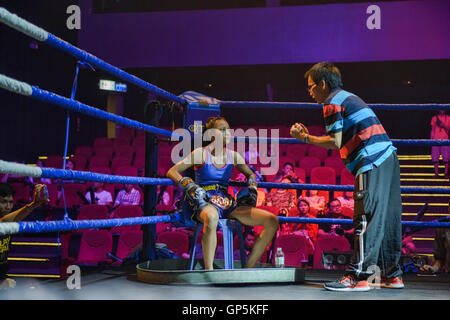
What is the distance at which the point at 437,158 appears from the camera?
9.02 m

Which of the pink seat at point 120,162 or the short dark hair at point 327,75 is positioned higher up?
the short dark hair at point 327,75

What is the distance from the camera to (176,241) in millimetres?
5457

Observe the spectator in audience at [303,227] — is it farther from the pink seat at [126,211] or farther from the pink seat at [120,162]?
the pink seat at [120,162]

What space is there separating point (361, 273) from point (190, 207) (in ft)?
3.53

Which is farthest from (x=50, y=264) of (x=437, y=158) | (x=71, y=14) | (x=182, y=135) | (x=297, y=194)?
(x=71, y=14)

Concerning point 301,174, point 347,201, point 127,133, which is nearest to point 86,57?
point 347,201

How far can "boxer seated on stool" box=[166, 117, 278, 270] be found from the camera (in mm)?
2666

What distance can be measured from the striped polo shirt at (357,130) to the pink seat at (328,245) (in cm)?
303

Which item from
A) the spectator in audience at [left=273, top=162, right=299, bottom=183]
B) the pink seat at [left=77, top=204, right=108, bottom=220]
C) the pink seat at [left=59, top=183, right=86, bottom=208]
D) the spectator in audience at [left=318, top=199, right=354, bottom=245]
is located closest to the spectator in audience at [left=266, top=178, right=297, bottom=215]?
the spectator in audience at [left=273, top=162, right=299, bottom=183]

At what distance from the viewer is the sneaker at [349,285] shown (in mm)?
2158

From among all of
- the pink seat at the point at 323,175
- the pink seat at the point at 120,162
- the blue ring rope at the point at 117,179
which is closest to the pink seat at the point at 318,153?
the pink seat at the point at 323,175

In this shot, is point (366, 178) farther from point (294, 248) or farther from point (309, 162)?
point (309, 162)

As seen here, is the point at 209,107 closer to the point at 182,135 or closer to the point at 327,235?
the point at 182,135

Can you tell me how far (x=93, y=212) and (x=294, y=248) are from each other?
2.96 m
